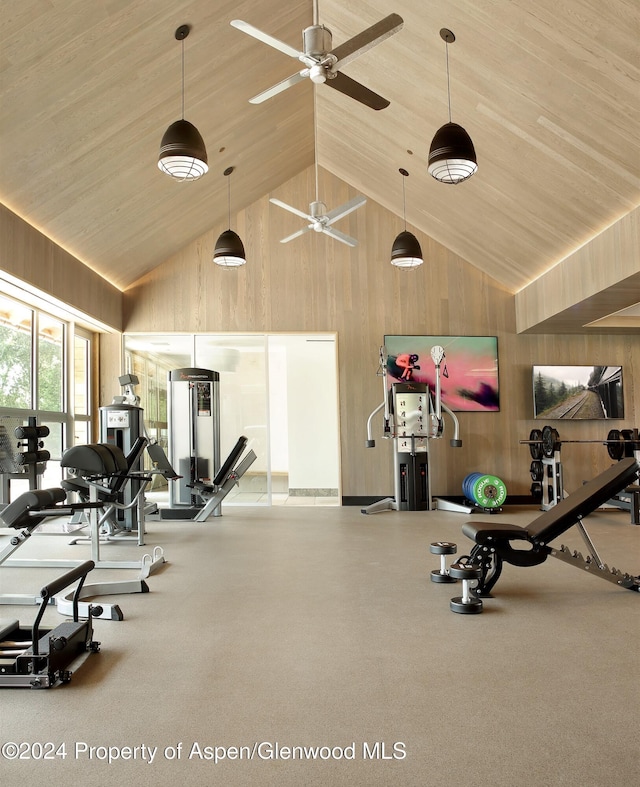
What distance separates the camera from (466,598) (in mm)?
3617

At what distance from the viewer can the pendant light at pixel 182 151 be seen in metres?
4.07

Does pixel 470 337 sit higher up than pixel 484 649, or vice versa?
pixel 470 337

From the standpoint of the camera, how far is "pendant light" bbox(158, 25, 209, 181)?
160 inches

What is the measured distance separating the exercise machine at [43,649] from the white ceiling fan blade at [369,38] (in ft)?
11.1

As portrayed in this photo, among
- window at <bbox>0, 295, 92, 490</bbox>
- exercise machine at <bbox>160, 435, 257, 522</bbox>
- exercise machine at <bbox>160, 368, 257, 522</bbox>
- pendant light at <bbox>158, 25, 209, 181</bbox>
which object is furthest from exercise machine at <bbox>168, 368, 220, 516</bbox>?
pendant light at <bbox>158, 25, 209, 181</bbox>

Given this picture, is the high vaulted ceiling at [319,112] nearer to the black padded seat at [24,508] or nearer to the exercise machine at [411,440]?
the exercise machine at [411,440]

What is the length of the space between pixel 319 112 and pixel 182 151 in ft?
13.8

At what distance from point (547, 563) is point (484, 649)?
2.23 m

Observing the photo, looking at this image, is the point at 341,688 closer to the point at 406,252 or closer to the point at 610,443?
the point at 406,252

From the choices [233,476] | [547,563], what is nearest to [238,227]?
[233,476]

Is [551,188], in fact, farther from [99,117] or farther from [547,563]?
[99,117]

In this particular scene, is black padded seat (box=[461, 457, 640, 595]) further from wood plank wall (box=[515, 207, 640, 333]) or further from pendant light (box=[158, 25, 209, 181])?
pendant light (box=[158, 25, 209, 181])

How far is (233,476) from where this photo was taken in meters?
7.75

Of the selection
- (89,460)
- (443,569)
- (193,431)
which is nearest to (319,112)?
(193,431)
